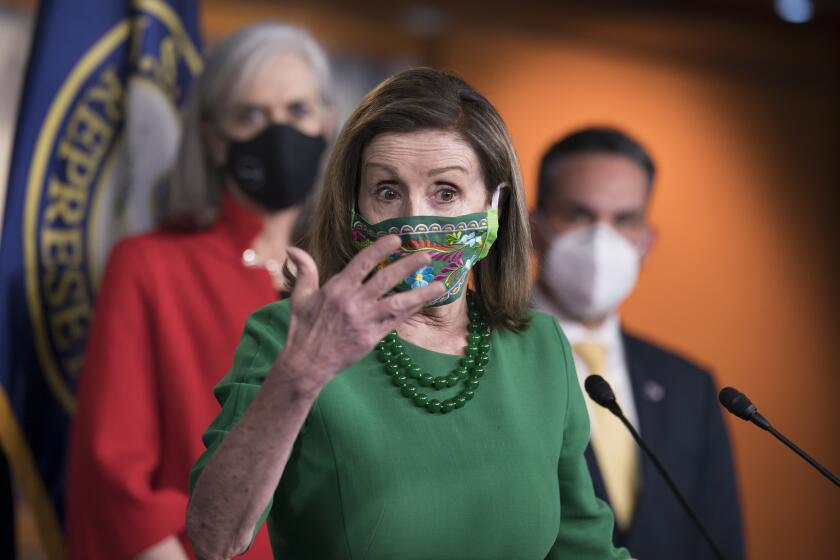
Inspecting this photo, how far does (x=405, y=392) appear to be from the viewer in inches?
58.6

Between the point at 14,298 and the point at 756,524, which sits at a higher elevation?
the point at 14,298

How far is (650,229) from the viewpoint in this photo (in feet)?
10.0

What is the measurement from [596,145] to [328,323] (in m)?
1.85

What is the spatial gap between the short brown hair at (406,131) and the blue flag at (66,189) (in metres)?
1.43

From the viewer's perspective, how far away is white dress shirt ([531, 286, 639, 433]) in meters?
2.73

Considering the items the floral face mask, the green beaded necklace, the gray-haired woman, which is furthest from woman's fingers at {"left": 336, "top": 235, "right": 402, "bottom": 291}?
the gray-haired woman

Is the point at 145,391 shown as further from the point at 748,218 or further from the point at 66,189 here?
the point at 748,218

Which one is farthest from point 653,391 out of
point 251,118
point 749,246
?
point 749,246

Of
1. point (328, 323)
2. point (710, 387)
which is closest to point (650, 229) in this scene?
point (710, 387)

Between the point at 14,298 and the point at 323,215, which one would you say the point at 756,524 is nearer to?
the point at 14,298

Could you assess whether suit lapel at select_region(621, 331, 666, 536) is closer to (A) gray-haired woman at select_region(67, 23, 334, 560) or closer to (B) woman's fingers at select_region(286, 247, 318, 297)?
(A) gray-haired woman at select_region(67, 23, 334, 560)

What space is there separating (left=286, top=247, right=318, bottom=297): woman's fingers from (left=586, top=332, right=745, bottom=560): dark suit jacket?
1.53 meters

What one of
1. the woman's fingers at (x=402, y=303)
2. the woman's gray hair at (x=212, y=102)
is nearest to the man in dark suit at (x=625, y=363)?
the woman's gray hair at (x=212, y=102)

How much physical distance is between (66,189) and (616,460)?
1.51 metres
